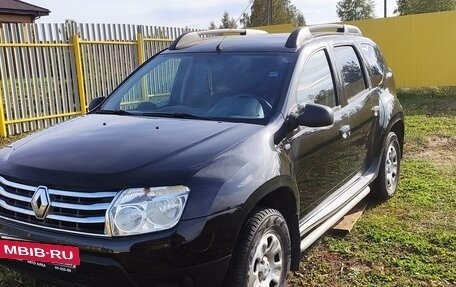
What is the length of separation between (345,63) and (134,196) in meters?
2.72

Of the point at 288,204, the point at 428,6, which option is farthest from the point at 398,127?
the point at 428,6

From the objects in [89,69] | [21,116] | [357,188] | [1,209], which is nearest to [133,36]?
[89,69]

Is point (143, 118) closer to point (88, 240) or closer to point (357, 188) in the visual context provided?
point (88, 240)

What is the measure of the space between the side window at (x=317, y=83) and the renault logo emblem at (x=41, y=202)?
1818 mm

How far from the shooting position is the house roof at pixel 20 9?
69.0 feet

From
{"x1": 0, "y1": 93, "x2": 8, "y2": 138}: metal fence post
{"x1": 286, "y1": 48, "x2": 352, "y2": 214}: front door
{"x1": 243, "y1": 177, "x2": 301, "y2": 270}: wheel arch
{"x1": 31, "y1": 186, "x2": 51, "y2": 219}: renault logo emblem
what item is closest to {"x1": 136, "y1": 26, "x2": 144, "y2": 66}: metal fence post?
{"x1": 0, "y1": 93, "x2": 8, "y2": 138}: metal fence post

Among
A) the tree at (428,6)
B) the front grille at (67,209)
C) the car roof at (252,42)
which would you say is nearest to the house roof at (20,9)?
the car roof at (252,42)

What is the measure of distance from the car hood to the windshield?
0.79ft

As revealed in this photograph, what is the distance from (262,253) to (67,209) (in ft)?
3.72

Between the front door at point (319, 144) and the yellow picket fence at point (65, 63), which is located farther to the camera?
the yellow picket fence at point (65, 63)

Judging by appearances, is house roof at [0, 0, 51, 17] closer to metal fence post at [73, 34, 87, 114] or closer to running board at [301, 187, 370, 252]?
metal fence post at [73, 34, 87, 114]

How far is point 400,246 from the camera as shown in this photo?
4.08m

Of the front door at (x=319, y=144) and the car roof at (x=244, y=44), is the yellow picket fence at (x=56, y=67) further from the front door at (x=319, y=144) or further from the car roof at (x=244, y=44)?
the front door at (x=319, y=144)

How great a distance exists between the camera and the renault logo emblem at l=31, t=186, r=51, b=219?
98.5 inches
